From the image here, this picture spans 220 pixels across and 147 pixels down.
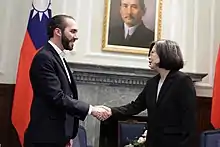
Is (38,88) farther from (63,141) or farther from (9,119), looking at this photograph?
(9,119)

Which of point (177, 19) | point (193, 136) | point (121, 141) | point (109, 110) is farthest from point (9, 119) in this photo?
point (193, 136)

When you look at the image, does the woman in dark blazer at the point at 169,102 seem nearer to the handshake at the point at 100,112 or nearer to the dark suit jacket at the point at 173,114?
the dark suit jacket at the point at 173,114

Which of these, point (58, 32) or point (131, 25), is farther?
point (131, 25)

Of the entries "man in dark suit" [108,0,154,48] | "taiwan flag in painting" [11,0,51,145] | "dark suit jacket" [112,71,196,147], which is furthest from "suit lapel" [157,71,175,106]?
"man in dark suit" [108,0,154,48]

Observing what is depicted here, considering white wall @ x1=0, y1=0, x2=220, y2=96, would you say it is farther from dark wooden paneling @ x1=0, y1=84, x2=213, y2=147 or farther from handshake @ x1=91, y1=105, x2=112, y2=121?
handshake @ x1=91, y1=105, x2=112, y2=121

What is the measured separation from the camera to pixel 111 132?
16.9 ft

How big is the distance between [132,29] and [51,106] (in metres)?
3.25

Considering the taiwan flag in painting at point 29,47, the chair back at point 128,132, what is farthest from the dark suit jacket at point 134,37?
the chair back at point 128,132

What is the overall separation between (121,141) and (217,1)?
106 inches

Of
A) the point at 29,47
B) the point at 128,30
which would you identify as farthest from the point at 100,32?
the point at 29,47

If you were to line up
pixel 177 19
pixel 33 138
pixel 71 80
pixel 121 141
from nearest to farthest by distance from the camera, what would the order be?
pixel 33 138 → pixel 71 80 → pixel 121 141 → pixel 177 19

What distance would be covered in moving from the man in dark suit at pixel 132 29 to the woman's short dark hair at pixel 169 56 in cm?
251

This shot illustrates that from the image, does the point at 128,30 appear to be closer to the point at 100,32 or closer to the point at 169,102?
the point at 100,32

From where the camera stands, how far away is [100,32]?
5.36 meters
